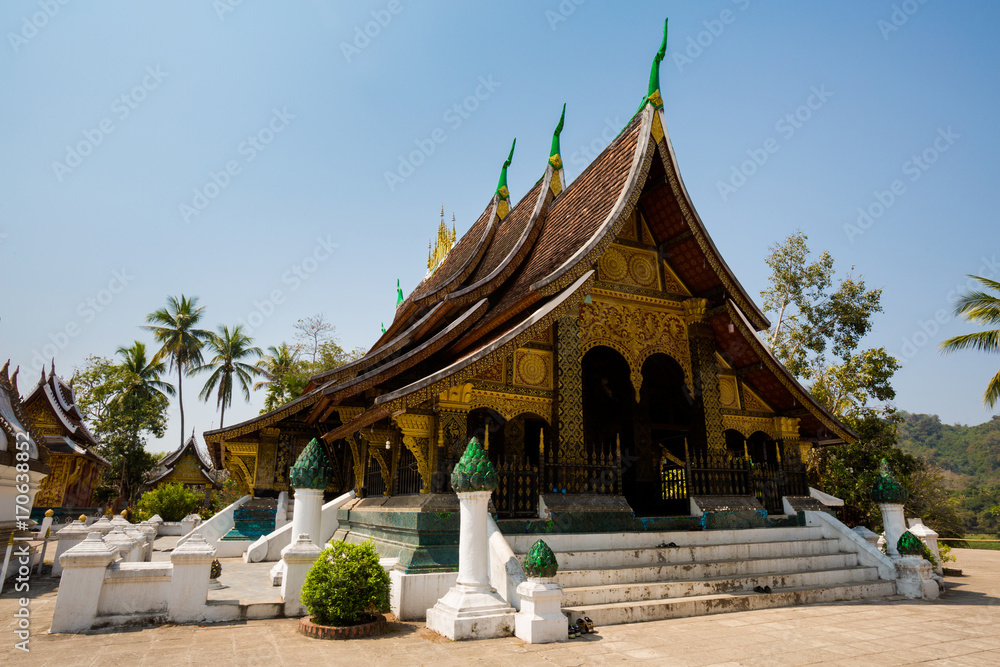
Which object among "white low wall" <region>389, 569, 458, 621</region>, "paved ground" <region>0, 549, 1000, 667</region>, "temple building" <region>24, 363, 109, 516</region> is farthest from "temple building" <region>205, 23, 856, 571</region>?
"temple building" <region>24, 363, 109, 516</region>

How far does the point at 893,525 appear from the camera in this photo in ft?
27.0

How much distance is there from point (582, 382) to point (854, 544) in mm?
4557

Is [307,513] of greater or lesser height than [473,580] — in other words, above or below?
above

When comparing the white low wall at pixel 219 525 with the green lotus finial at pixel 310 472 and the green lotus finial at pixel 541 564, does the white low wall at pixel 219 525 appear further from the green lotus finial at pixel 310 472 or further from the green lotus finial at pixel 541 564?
the green lotus finial at pixel 541 564

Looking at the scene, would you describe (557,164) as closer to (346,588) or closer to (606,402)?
(606,402)

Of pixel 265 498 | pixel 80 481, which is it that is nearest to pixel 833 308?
pixel 265 498

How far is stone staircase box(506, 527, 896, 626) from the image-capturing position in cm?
600

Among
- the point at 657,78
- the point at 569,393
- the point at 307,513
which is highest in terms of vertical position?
the point at 657,78

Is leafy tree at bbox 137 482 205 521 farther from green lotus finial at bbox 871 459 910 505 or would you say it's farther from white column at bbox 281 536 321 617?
green lotus finial at bbox 871 459 910 505

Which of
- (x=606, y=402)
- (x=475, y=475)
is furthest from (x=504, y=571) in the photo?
(x=606, y=402)

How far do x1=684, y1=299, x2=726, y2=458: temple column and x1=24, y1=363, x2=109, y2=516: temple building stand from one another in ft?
78.5

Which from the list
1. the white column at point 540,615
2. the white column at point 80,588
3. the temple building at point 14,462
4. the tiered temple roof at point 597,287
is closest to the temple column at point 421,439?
the tiered temple roof at point 597,287

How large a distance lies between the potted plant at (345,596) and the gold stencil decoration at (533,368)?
3.27 m

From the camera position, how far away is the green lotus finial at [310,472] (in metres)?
7.48
